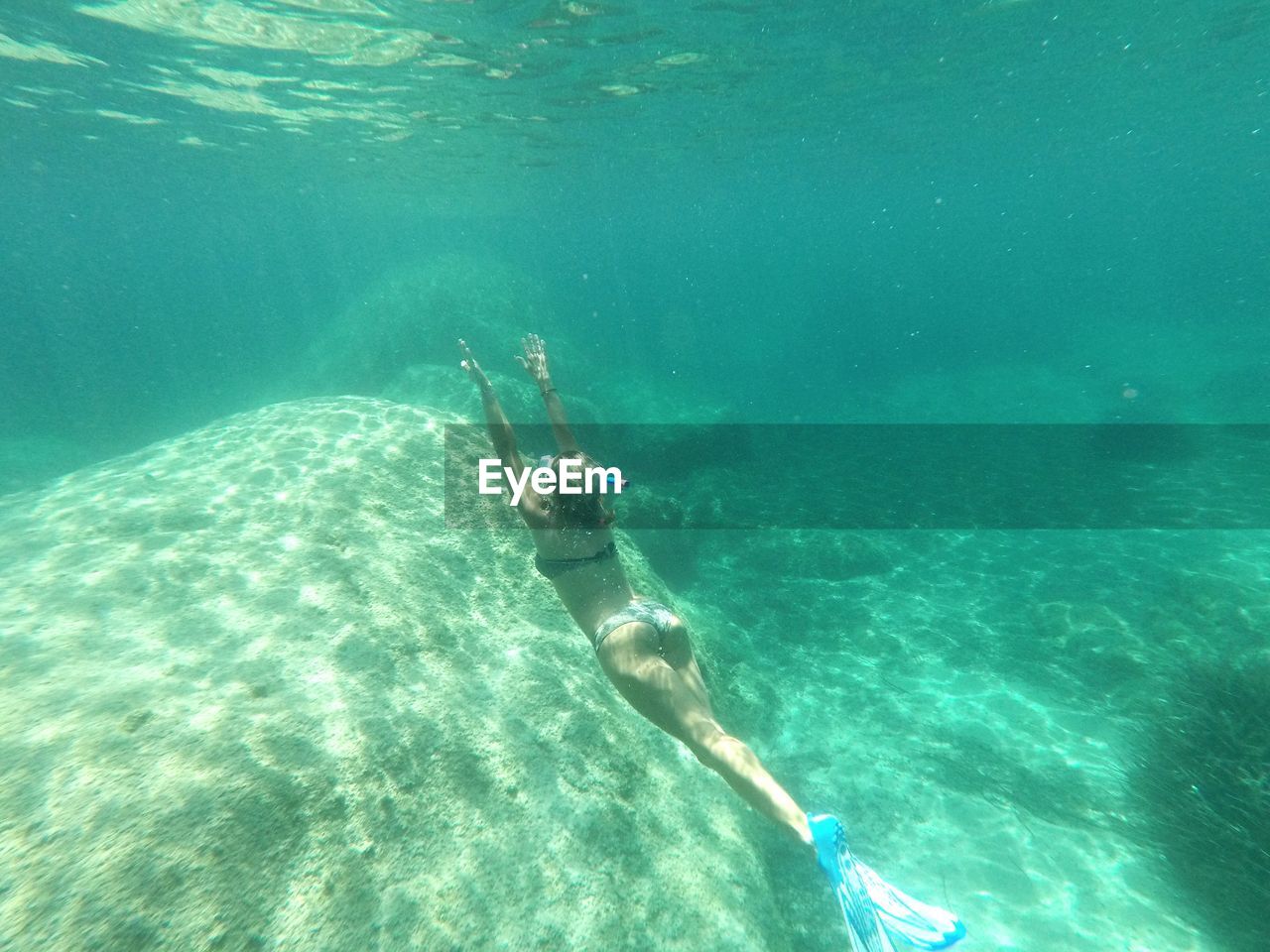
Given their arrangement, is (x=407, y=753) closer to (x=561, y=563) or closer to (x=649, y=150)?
(x=561, y=563)

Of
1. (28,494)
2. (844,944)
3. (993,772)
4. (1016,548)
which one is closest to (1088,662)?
(993,772)

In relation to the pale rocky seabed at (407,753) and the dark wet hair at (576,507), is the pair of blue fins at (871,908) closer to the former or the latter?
the pale rocky seabed at (407,753)

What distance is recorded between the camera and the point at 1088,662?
9.14m

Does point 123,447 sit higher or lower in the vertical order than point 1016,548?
lower

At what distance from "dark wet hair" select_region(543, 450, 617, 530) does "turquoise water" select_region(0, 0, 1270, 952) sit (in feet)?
6.22

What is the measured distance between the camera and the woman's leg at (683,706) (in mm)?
3961

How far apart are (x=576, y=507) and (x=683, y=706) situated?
5.92 feet

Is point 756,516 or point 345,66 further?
point 345,66

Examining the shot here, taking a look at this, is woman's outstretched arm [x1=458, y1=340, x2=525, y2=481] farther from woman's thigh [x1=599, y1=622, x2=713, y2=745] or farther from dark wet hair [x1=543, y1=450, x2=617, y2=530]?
woman's thigh [x1=599, y1=622, x2=713, y2=745]

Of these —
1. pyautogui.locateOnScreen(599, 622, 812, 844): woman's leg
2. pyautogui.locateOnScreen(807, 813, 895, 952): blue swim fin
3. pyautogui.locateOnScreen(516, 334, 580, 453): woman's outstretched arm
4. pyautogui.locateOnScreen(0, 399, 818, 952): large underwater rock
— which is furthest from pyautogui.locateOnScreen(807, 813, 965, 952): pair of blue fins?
pyautogui.locateOnScreen(516, 334, 580, 453): woman's outstretched arm

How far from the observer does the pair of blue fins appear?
3578mm

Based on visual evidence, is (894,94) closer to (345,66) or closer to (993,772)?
(345,66)

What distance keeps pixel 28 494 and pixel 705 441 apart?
16291 millimetres

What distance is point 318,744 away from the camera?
3957 mm
